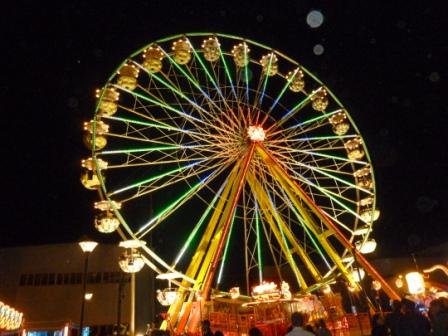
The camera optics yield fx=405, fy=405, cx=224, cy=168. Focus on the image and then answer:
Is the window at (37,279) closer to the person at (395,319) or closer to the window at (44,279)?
the window at (44,279)

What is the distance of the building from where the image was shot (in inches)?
1364

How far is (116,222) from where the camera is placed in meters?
14.9

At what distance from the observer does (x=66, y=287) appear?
117ft

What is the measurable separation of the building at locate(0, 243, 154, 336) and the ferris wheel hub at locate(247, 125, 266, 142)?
2167 cm

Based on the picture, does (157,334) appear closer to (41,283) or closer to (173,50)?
(173,50)

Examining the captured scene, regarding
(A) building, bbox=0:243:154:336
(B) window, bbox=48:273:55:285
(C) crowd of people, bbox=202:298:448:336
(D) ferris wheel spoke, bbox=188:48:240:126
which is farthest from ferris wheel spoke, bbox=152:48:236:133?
(B) window, bbox=48:273:55:285

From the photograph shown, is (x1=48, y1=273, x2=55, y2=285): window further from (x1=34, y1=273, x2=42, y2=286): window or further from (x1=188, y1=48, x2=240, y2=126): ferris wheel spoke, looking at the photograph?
(x1=188, y1=48, x2=240, y2=126): ferris wheel spoke

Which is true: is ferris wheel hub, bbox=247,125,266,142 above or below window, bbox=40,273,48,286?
above

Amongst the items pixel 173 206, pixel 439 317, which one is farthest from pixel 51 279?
pixel 439 317

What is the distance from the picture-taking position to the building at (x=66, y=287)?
34.7 m

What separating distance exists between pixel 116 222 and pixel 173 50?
794cm

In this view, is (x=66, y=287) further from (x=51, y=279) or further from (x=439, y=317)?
(x=439, y=317)

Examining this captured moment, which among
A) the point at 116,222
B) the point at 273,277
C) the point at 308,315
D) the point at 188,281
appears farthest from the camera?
the point at 273,277

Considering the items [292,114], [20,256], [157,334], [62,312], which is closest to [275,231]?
[292,114]
